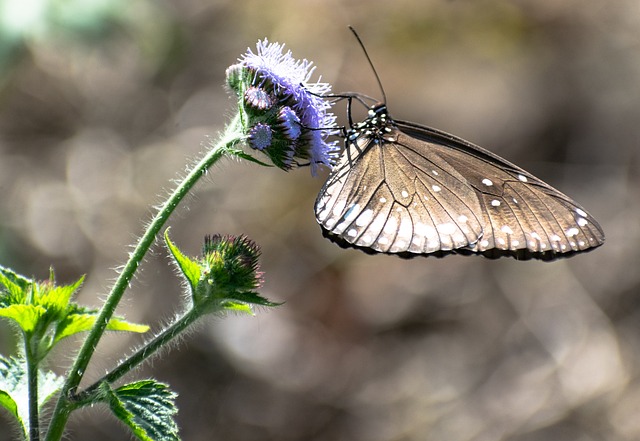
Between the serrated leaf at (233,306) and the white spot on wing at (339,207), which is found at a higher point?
the white spot on wing at (339,207)

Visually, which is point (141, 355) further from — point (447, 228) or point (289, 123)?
point (447, 228)

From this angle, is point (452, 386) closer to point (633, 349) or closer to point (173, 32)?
point (633, 349)

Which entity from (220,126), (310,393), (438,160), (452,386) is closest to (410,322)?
(452,386)

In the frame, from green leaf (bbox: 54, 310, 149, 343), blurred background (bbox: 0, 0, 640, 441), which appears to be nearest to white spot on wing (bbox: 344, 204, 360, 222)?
green leaf (bbox: 54, 310, 149, 343)

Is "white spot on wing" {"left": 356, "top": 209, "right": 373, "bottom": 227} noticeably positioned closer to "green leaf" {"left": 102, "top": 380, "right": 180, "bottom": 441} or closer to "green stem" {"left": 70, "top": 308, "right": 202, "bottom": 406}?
"green stem" {"left": 70, "top": 308, "right": 202, "bottom": 406}

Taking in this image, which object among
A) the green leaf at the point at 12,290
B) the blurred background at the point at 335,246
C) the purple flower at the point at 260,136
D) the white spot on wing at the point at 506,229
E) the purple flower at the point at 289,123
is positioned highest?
the blurred background at the point at 335,246

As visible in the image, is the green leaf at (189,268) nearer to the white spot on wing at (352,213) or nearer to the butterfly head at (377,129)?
the white spot on wing at (352,213)

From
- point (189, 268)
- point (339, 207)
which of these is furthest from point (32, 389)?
point (339, 207)

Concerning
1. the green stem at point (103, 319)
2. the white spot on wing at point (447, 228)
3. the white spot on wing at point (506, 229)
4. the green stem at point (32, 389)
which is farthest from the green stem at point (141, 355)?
the white spot on wing at point (506, 229)
